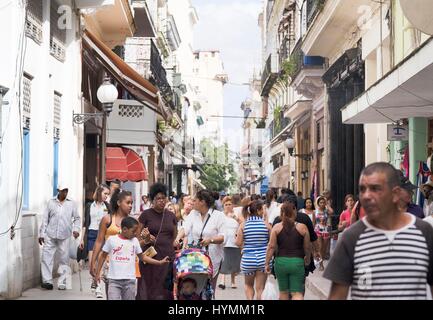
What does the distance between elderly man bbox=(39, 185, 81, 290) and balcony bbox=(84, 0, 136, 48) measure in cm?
706

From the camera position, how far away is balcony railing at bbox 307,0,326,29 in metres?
24.6

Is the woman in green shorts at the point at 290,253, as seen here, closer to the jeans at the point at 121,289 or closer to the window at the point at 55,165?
the jeans at the point at 121,289

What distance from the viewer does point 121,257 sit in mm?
9523

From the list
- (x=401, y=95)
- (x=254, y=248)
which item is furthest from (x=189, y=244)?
(x=401, y=95)

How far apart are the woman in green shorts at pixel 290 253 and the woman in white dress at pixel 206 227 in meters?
0.78

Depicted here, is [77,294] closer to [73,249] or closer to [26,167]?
[73,249]

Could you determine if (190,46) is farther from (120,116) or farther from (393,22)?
(393,22)

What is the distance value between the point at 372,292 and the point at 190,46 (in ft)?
292

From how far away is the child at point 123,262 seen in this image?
373 inches

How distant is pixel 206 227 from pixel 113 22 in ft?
44.1

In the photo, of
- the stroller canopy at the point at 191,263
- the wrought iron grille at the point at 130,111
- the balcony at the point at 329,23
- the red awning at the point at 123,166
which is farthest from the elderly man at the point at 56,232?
the red awning at the point at 123,166

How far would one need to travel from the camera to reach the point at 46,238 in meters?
15.5

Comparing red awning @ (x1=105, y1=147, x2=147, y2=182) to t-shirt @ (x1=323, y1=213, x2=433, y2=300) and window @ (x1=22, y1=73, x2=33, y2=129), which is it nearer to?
window @ (x1=22, y1=73, x2=33, y2=129)
